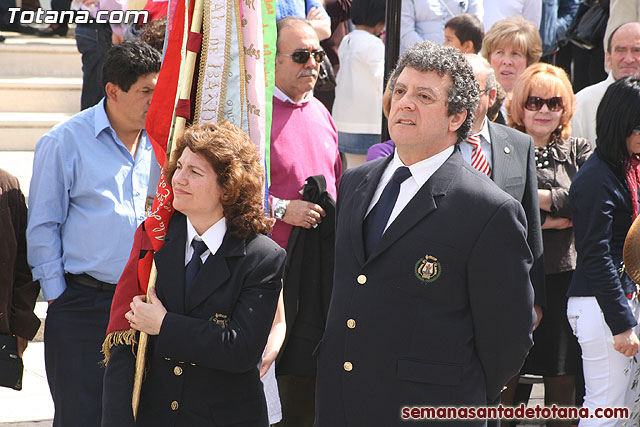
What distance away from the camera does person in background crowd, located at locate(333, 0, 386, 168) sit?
7.18 metres

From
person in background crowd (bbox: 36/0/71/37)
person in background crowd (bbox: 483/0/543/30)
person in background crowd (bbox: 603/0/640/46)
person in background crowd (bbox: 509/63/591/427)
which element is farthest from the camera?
person in background crowd (bbox: 36/0/71/37)

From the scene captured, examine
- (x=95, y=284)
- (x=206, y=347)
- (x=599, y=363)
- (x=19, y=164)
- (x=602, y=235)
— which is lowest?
(x=599, y=363)

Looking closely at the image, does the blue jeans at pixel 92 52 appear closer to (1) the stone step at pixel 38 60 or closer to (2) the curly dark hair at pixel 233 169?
(1) the stone step at pixel 38 60

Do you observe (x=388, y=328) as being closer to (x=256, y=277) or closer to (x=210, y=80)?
(x=256, y=277)

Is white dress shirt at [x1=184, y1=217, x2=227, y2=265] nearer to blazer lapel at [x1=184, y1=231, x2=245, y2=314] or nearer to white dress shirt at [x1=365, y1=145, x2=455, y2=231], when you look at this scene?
blazer lapel at [x1=184, y1=231, x2=245, y2=314]

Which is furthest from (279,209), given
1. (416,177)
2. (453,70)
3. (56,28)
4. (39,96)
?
(56,28)

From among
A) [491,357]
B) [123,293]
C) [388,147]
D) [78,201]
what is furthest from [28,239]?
[491,357]

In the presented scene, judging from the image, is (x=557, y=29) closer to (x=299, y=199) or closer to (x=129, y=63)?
(x=299, y=199)

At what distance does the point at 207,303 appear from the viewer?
331 cm

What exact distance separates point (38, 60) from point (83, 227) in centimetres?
621

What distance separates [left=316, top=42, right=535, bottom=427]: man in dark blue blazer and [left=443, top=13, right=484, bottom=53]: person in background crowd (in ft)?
11.8

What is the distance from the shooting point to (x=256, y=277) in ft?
10.9

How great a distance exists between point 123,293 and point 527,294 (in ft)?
5.06

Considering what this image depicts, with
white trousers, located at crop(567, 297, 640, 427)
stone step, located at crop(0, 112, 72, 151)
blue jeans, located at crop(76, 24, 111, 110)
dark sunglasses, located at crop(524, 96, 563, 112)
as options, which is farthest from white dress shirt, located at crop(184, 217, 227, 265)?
stone step, located at crop(0, 112, 72, 151)
